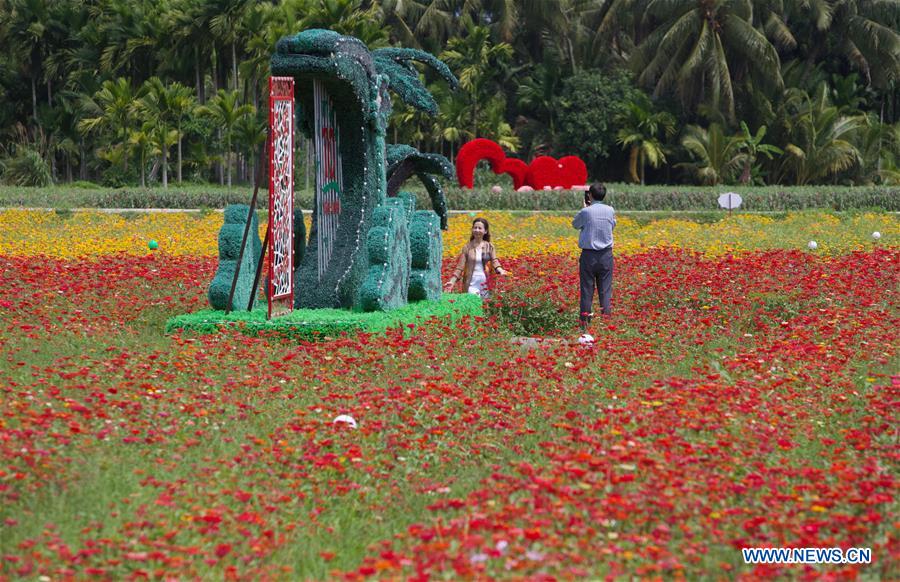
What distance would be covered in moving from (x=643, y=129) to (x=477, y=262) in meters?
26.9

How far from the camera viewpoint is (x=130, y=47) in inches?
1438

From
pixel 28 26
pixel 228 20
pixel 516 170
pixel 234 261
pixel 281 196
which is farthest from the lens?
pixel 28 26

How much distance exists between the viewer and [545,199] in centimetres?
2603

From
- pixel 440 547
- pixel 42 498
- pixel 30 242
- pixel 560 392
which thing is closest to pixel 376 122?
pixel 560 392

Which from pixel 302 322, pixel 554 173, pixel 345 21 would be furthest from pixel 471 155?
pixel 302 322

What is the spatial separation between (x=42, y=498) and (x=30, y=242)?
41.3ft

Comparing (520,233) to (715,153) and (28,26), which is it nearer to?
(715,153)

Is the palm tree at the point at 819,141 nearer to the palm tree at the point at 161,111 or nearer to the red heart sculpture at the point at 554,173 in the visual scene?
the red heart sculpture at the point at 554,173

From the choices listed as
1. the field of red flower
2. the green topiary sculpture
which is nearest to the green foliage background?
the green topiary sculpture

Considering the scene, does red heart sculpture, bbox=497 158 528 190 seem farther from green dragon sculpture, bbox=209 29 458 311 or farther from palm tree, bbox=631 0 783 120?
green dragon sculpture, bbox=209 29 458 311

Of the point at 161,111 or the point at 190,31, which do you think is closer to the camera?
the point at 161,111

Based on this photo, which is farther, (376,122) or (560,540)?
(376,122)

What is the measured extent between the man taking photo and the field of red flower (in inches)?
37.9

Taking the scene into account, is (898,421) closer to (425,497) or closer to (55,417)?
(425,497)
